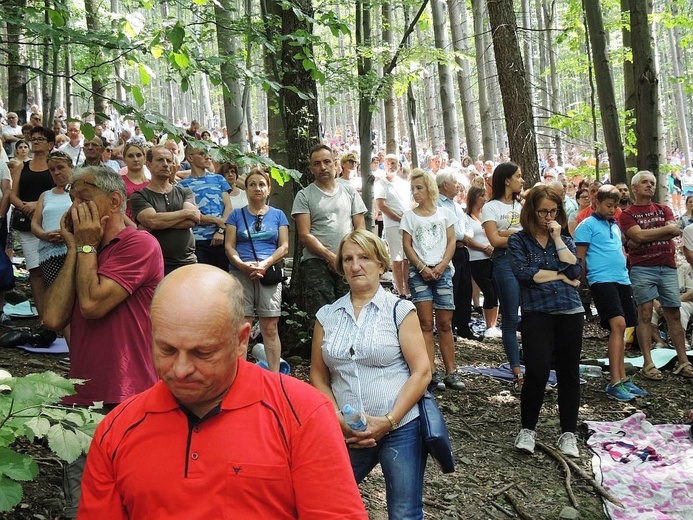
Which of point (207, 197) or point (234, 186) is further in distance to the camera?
point (234, 186)

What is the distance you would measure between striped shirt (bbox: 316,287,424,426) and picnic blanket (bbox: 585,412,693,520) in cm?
240

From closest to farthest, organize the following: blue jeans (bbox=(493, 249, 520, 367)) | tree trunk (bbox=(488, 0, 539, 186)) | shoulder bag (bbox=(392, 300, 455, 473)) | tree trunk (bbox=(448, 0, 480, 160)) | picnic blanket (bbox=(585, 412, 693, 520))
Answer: shoulder bag (bbox=(392, 300, 455, 473))
picnic blanket (bbox=(585, 412, 693, 520))
blue jeans (bbox=(493, 249, 520, 367))
tree trunk (bbox=(488, 0, 539, 186))
tree trunk (bbox=(448, 0, 480, 160))

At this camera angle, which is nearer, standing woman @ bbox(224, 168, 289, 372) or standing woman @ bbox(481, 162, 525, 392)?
standing woman @ bbox(224, 168, 289, 372)

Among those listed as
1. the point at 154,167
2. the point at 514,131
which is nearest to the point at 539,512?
the point at 154,167

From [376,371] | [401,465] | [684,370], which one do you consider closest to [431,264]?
[684,370]

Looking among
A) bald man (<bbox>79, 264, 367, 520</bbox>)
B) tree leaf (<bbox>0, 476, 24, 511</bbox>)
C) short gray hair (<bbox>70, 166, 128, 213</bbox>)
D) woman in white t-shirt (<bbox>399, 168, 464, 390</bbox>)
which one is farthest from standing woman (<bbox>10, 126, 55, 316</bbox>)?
bald man (<bbox>79, 264, 367, 520</bbox>)

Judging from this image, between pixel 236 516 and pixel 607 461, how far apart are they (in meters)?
4.69

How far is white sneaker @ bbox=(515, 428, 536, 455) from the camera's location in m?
5.85

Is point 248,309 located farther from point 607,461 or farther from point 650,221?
point 650,221

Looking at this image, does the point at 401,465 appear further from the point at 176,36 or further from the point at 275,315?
the point at 275,315

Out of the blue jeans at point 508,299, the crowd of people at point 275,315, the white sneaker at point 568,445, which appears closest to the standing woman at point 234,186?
the crowd of people at point 275,315

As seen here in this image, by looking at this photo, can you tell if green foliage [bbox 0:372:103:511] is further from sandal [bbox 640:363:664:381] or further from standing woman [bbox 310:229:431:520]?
sandal [bbox 640:363:664:381]

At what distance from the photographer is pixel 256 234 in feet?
22.4

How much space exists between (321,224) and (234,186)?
6.81ft
